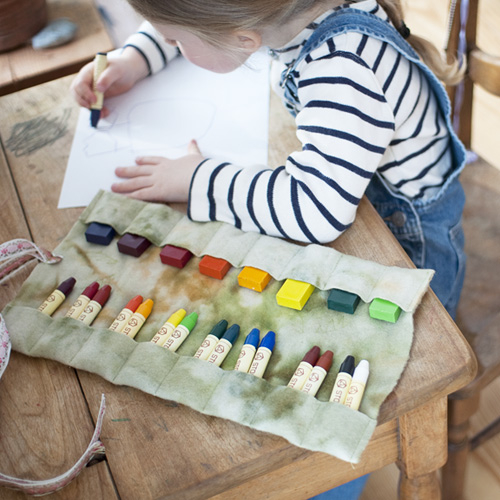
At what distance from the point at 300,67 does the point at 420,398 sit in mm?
411

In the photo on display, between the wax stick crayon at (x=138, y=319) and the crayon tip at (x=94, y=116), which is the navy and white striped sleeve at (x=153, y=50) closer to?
the crayon tip at (x=94, y=116)

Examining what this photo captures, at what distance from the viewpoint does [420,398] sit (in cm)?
51

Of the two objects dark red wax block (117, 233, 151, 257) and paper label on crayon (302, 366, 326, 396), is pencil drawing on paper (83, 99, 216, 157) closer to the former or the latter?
dark red wax block (117, 233, 151, 257)

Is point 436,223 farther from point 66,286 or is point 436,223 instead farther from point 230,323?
point 66,286

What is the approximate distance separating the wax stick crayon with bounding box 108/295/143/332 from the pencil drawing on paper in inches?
10.6

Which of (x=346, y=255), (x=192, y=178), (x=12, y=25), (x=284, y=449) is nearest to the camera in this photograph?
(x=284, y=449)

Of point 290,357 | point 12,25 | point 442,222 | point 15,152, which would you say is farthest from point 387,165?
point 12,25

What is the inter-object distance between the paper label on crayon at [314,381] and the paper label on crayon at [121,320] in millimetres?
194

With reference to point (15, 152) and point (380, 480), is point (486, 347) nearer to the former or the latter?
point (380, 480)

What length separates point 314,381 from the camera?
519 millimetres

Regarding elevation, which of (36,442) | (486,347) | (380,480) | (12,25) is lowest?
A: (380,480)

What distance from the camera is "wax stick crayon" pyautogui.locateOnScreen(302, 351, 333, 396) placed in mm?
516

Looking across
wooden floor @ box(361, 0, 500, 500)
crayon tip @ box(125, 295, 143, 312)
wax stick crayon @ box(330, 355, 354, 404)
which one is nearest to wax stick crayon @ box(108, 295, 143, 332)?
crayon tip @ box(125, 295, 143, 312)

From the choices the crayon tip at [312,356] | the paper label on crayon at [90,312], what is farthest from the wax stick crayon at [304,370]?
the paper label on crayon at [90,312]
